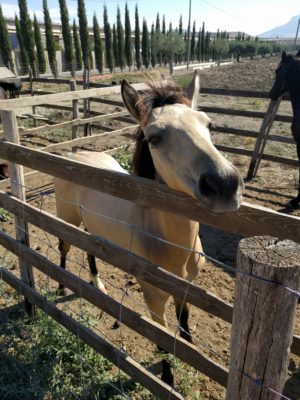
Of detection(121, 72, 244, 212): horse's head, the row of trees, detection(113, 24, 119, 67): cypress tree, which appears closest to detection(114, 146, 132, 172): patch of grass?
detection(121, 72, 244, 212): horse's head

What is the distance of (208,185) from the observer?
1.51 m

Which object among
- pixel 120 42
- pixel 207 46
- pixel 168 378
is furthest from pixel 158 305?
pixel 207 46

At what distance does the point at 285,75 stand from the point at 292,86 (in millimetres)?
338

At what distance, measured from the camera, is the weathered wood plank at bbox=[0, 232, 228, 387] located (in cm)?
174

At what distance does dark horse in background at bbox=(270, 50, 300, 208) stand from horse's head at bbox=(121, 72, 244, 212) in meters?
3.64

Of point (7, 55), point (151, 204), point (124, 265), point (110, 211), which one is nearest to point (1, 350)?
point (110, 211)

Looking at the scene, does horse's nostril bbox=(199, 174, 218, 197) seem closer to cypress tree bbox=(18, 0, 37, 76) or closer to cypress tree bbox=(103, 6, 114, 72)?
cypress tree bbox=(18, 0, 37, 76)

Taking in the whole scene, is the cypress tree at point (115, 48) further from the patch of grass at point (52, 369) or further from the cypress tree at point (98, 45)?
the patch of grass at point (52, 369)

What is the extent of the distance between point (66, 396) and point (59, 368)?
0.24 meters

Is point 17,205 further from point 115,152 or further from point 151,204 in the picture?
point 115,152

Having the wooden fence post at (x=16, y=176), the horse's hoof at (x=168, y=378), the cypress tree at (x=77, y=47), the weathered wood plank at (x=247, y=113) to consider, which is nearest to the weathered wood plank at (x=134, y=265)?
the wooden fence post at (x=16, y=176)

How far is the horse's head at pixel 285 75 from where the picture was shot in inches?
240

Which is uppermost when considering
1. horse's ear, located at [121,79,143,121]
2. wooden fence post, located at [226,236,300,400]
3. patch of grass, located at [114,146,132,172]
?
horse's ear, located at [121,79,143,121]

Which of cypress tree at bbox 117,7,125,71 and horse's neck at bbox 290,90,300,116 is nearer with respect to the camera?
horse's neck at bbox 290,90,300,116
